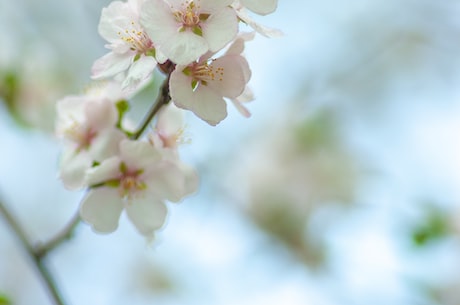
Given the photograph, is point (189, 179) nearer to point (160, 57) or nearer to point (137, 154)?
point (137, 154)

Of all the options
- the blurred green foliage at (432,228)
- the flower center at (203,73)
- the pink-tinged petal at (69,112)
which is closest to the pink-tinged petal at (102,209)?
the pink-tinged petal at (69,112)

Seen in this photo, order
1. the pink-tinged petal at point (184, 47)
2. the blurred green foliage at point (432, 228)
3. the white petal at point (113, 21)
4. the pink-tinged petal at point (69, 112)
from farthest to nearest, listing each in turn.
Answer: the blurred green foliage at point (432, 228) < the pink-tinged petal at point (69, 112) < the white petal at point (113, 21) < the pink-tinged petal at point (184, 47)

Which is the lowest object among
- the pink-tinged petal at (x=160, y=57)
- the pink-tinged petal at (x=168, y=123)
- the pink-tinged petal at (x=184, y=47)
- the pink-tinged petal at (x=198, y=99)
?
the pink-tinged petal at (x=168, y=123)

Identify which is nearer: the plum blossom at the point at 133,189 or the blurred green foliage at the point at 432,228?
the plum blossom at the point at 133,189

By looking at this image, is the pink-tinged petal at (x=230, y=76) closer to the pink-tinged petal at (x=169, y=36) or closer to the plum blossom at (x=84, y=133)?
the pink-tinged petal at (x=169, y=36)

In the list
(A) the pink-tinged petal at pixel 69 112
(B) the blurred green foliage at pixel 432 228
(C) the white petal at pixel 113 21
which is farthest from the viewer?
(B) the blurred green foliage at pixel 432 228

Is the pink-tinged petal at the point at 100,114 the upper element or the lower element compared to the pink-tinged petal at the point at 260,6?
lower

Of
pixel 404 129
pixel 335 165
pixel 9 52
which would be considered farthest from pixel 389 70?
pixel 9 52

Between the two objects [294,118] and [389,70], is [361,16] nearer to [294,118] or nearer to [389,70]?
[389,70]
